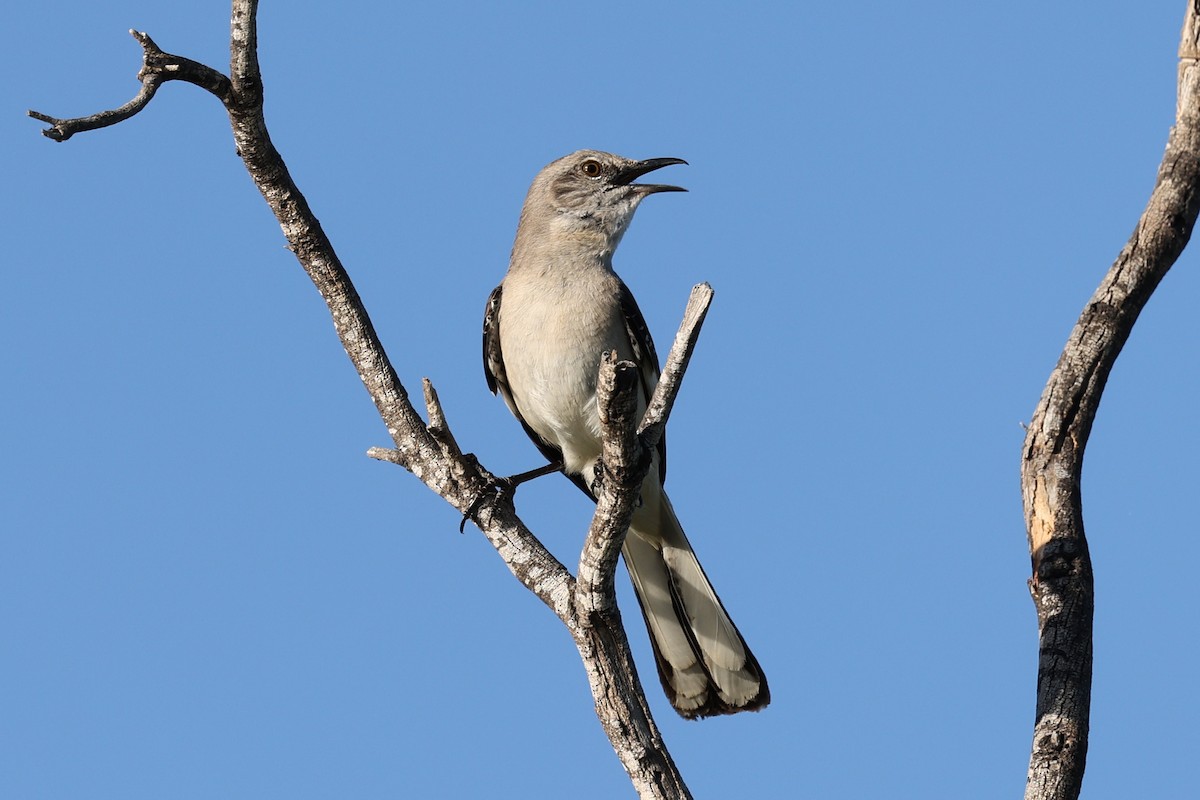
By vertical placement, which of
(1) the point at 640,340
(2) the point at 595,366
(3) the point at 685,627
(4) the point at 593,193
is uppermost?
(4) the point at 593,193

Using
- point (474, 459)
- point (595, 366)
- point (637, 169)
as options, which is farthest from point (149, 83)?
point (637, 169)

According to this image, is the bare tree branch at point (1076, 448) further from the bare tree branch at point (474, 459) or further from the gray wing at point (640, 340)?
the gray wing at point (640, 340)

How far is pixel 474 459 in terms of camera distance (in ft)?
23.0

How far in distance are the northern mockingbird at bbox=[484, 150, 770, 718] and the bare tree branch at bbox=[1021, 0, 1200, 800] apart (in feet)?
7.38

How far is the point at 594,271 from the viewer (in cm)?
823

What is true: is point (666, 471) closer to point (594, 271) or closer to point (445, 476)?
point (594, 271)

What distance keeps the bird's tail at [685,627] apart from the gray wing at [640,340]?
2.55ft

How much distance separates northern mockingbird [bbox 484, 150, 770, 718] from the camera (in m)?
7.52

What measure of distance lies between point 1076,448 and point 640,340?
3.19m

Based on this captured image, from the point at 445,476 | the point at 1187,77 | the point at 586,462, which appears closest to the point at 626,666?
the point at 445,476

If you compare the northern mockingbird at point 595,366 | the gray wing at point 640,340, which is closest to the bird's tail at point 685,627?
the northern mockingbird at point 595,366

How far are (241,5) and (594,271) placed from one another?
9.58 ft

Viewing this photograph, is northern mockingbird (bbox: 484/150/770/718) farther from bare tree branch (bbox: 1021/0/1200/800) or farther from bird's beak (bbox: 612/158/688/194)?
bare tree branch (bbox: 1021/0/1200/800)

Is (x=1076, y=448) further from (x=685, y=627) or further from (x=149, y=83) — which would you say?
(x=149, y=83)
